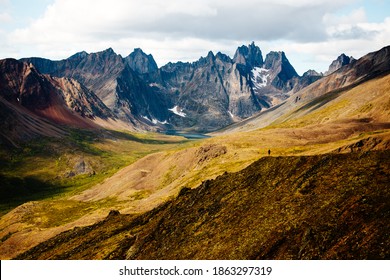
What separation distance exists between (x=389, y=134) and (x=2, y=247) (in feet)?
322

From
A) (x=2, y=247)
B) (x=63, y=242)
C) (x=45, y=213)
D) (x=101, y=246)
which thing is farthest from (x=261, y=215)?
(x=45, y=213)

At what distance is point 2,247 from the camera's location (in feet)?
346

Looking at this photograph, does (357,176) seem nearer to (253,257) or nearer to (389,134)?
(253,257)

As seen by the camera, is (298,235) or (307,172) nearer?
(298,235)

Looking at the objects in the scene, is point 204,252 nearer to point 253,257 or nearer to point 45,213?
point 253,257

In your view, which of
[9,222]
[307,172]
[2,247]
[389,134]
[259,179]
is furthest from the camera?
[9,222]

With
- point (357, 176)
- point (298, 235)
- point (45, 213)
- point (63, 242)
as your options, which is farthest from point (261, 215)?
point (45, 213)

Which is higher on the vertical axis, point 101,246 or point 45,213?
point 101,246

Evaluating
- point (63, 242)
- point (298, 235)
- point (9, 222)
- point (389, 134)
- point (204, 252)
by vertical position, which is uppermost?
point (389, 134)

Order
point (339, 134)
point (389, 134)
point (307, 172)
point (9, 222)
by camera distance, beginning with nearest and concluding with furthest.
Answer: point (307, 172), point (389, 134), point (9, 222), point (339, 134)

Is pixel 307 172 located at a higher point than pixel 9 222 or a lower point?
higher

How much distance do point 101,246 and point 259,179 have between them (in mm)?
31361

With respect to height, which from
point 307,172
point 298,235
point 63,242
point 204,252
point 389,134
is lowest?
point 63,242

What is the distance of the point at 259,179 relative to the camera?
71.8 metres
